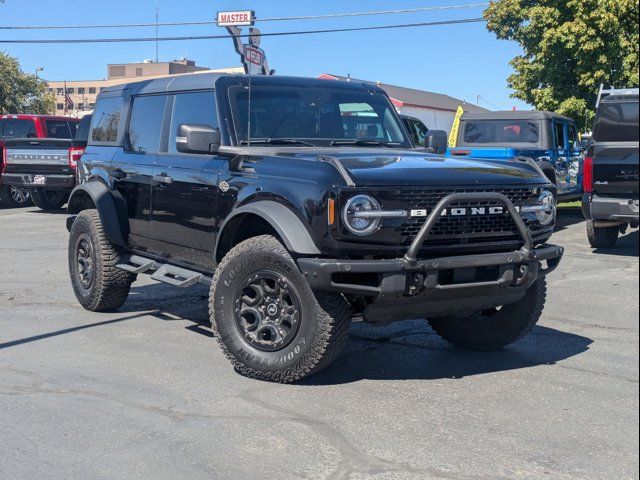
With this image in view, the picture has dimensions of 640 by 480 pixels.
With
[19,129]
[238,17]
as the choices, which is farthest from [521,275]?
[238,17]

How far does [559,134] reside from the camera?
50.2ft

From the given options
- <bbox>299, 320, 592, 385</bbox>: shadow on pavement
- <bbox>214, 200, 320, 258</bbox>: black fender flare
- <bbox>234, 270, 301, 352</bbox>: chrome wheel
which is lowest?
<bbox>299, 320, 592, 385</bbox>: shadow on pavement

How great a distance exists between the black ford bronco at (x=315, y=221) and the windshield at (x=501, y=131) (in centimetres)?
881

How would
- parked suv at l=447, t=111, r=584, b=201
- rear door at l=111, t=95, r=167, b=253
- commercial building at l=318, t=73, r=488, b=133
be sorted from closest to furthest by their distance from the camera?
rear door at l=111, t=95, r=167, b=253 < parked suv at l=447, t=111, r=584, b=201 < commercial building at l=318, t=73, r=488, b=133

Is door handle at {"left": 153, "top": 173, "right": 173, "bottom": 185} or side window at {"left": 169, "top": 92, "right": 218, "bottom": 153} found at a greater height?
side window at {"left": 169, "top": 92, "right": 218, "bottom": 153}

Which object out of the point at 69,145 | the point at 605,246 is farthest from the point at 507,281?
the point at 69,145

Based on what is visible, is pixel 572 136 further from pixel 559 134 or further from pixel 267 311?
pixel 267 311

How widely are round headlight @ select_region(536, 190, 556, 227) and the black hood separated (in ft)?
0.30

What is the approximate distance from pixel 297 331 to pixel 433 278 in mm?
906

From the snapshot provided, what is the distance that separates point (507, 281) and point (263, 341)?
156 centimetres

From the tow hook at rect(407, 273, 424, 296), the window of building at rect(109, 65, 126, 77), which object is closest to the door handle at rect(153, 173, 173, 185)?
the tow hook at rect(407, 273, 424, 296)

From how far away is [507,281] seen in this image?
4.74m

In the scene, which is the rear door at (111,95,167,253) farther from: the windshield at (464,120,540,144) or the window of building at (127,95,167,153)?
the windshield at (464,120,540,144)

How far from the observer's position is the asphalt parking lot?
12.3 feet
